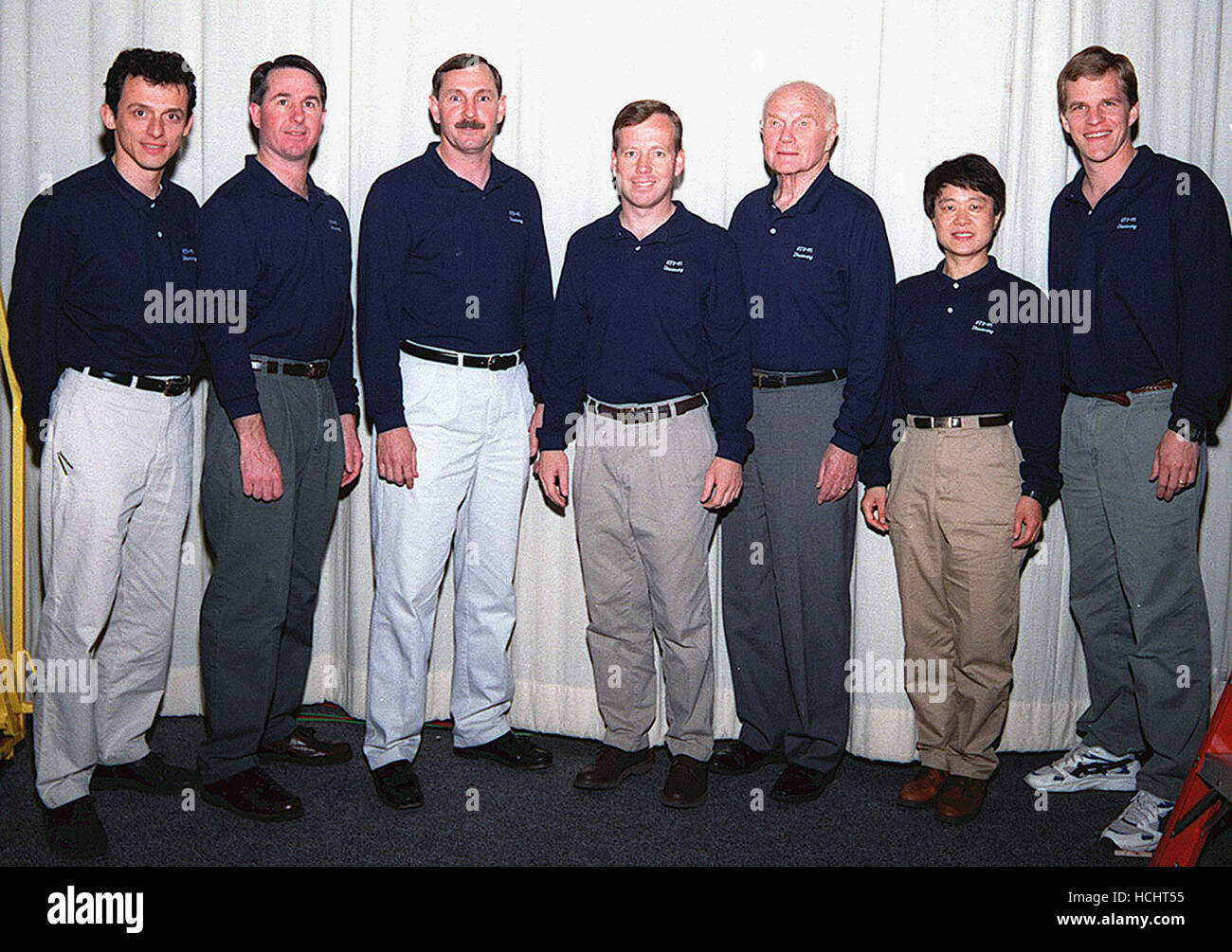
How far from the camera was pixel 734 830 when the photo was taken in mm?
2793

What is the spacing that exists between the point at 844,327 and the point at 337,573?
1877 mm

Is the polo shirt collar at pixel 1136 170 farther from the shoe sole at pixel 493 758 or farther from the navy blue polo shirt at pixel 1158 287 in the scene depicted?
the shoe sole at pixel 493 758

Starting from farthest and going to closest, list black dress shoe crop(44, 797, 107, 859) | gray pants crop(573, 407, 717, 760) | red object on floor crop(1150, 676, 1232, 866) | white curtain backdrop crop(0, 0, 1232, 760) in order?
white curtain backdrop crop(0, 0, 1232, 760)
gray pants crop(573, 407, 717, 760)
black dress shoe crop(44, 797, 107, 859)
red object on floor crop(1150, 676, 1232, 866)

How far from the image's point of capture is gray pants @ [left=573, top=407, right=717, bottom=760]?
2.95 meters

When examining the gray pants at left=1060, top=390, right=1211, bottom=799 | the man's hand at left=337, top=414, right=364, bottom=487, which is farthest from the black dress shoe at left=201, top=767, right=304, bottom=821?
the gray pants at left=1060, top=390, right=1211, bottom=799

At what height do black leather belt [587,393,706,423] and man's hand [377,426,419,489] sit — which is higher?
black leather belt [587,393,706,423]

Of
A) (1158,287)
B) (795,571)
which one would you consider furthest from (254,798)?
(1158,287)

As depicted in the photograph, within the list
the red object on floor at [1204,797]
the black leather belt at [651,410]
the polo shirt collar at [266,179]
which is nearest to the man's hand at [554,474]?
the black leather belt at [651,410]

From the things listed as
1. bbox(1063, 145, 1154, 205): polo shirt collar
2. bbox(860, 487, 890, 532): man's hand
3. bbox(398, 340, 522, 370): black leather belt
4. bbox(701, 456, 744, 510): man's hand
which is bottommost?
bbox(860, 487, 890, 532): man's hand

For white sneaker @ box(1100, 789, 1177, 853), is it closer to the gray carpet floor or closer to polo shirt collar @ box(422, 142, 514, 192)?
the gray carpet floor

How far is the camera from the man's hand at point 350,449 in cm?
316

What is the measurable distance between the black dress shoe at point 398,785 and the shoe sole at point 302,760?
0.27 metres

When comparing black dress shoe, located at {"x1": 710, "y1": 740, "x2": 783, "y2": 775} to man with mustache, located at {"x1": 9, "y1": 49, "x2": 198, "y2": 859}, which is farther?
black dress shoe, located at {"x1": 710, "y1": 740, "x2": 783, "y2": 775}

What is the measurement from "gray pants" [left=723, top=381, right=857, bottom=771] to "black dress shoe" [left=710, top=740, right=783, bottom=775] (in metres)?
0.10
